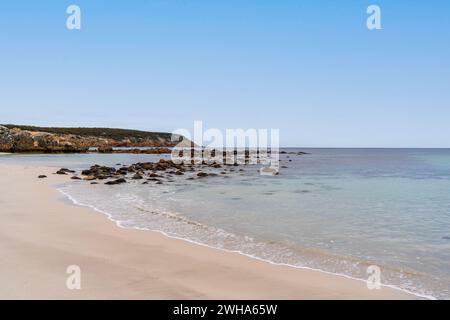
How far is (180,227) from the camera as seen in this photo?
10.7 m

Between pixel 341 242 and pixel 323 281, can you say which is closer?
pixel 323 281

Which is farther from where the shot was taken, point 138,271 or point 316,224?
point 316,224

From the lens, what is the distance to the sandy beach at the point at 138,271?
5.62 metres

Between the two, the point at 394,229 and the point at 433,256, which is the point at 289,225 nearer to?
the point at 394,229

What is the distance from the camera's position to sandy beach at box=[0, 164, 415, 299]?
562cm

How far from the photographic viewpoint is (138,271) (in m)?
6.56

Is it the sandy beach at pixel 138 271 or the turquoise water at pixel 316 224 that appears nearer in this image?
the sandy beach at pixel 138 271

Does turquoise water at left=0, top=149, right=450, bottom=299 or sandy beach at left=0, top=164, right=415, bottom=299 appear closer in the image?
sandy beach at left=0, top=164, right=415, bottom=299

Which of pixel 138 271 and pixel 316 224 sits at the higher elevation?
pixel 138 271

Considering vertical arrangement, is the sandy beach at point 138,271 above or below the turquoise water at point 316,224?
above

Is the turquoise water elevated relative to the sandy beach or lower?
lower

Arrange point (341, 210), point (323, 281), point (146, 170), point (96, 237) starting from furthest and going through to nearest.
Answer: point (146, 170)
point (341, 210)
point (96, 237)
point (323, 281)
